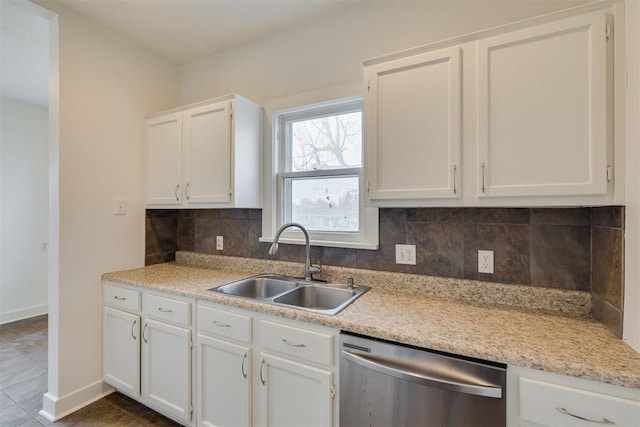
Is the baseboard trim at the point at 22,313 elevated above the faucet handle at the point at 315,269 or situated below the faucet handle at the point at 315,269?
below

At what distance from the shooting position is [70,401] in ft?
6.44

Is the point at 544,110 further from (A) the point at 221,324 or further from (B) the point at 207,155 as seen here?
(B) the point at 207,155

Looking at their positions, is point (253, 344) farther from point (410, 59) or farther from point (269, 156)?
point (410, 59)

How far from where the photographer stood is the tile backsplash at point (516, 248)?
1.19 metres

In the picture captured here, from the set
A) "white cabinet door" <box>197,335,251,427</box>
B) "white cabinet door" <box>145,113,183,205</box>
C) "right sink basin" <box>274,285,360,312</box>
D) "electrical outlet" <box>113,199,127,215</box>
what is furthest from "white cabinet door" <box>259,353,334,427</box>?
"electrical outlet" <box>113,199,127,215</box>

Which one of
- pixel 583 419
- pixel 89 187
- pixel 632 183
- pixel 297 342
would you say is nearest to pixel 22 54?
pixel 89 187

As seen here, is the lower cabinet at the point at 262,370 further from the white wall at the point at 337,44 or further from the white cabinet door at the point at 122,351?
the white wall at the point at 337,44

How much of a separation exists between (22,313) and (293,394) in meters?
4.26

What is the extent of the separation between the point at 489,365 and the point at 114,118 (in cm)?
282

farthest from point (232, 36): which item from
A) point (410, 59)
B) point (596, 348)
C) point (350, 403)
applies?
point (596, 348)

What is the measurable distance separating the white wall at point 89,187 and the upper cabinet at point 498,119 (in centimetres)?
198

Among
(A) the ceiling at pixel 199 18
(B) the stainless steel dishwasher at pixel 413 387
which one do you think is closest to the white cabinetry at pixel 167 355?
(B) the stainless steel dishwasher at pixel 413 387

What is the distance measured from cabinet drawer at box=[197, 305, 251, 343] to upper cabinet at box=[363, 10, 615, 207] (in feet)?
3.06

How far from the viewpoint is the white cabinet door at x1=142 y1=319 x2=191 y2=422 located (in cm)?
171
